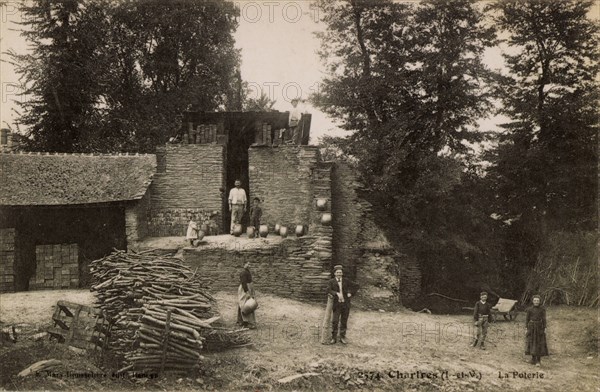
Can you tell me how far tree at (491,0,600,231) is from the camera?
68.0 feet

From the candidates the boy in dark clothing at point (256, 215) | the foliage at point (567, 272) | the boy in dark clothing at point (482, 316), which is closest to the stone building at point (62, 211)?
the boy in dark clothing at point (256, 215)

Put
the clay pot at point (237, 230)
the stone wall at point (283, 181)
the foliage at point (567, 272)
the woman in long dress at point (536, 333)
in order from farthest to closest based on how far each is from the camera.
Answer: the stone wall at point (283, 181)
the foliage at point (567, 272)
the clay pot at point (237, 230)
the woman in long dress at point (536, 333)

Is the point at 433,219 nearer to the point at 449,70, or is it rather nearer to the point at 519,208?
the point at 519,208

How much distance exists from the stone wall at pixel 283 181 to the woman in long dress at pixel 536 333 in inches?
313

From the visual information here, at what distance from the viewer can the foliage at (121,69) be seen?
81.0 feet

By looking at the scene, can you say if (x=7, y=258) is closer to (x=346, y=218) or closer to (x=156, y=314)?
(x=156, y=314)

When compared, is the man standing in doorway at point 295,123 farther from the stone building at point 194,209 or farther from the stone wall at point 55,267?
the stone wall at point 55,267

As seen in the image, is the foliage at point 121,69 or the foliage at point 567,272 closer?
the foliage at point 567,272

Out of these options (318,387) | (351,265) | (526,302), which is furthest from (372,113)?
(318,387)

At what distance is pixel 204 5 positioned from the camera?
92.6 ft

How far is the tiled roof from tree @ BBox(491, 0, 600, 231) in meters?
15.2

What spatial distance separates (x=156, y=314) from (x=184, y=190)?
27.5 ft

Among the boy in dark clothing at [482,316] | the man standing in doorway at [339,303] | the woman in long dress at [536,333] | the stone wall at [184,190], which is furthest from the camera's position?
the stone wall at [184,190]

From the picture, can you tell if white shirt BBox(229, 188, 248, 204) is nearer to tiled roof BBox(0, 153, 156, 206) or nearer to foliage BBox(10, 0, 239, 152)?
tiled roof BBox(0, 153, 156, 206)
